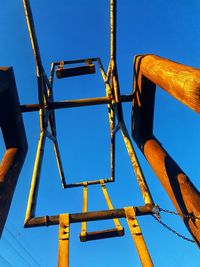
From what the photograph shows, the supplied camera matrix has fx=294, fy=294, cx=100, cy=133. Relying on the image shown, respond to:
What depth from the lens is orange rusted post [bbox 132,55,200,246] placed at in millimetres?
3656

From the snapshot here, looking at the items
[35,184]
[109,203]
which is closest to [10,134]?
[35,184]

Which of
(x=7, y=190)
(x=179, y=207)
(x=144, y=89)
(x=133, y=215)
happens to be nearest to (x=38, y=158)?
(x=7, y=190)

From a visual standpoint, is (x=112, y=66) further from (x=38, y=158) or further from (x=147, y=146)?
(x=38, y=158)

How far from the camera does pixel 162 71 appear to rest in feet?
14.9

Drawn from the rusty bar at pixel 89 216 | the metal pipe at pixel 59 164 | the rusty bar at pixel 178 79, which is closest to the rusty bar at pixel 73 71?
the metal pipe at pixel 59 164

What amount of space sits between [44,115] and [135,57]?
7.78ft

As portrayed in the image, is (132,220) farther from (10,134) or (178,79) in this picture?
(10,134)

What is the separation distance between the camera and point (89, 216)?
3.87 m

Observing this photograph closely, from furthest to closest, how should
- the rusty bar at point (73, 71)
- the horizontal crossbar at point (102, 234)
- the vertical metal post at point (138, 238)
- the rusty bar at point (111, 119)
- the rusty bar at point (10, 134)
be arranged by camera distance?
1. the rusty bar at point (73, 71)
2. the rusty bar at point (111, 119)
3. the rusty bar at point (10, 134)
4. the horizontal crossbar at point (102, 234)
5. the vertical metal post at point (138, 238)

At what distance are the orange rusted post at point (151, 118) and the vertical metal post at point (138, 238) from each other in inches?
22.7

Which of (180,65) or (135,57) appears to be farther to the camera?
(135,57)

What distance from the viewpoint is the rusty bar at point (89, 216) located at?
3799 mm

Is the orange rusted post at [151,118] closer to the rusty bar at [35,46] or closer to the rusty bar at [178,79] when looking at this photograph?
the rusty bar at [178,79]

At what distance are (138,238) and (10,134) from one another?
13.4ft
